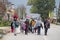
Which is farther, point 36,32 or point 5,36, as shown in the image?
point 36,32

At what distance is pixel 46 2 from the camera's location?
19.3 ft

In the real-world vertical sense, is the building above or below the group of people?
above

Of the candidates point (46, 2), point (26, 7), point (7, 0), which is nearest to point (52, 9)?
point (46, 2)

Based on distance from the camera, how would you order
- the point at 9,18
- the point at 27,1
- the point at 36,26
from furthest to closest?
1. the point at 36,26
2. the point at 27,1
3. the point at 9,18

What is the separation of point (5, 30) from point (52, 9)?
3.58 ft

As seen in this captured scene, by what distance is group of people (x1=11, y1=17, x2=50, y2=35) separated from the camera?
230 inches

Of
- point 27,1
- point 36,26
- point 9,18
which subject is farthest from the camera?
point 36,26

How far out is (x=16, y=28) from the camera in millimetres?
5891

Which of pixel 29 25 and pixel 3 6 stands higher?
pixel 3 6

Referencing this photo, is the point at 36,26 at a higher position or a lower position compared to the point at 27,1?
lower

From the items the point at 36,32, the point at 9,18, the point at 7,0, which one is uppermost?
the point at 7,0

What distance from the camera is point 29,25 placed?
21.7 feet

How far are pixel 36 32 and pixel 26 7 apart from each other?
4.94ft

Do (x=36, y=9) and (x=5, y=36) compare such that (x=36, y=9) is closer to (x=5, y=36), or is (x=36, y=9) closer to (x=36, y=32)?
(x=5, y=36)
